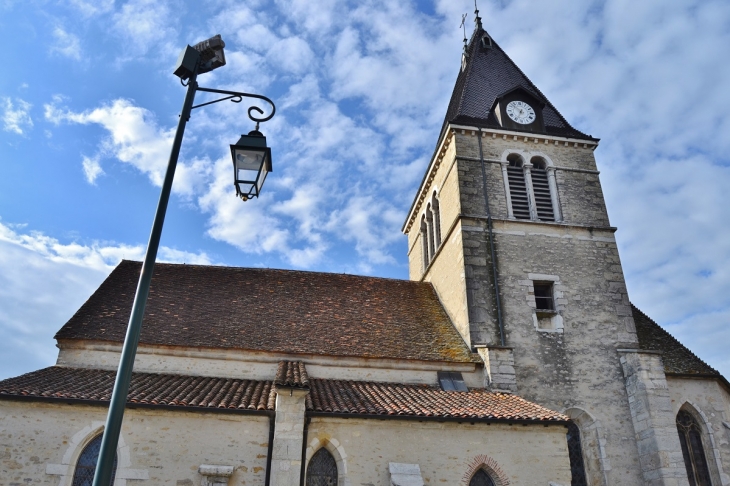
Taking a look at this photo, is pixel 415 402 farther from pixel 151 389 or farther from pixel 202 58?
pixel 202 58

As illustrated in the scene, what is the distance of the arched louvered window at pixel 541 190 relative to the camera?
615 inches

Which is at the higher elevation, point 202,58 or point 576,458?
point 202,58

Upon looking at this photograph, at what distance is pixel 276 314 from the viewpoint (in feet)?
46.6

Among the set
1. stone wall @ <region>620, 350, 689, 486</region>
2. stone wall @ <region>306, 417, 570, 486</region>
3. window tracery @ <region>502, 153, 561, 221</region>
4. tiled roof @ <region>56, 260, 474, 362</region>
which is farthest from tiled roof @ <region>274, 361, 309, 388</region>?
stone wall @ <region>620, 350, 689, 486</region>

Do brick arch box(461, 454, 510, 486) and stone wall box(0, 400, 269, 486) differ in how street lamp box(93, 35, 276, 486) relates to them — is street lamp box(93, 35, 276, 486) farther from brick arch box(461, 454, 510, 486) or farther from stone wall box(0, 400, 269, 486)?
brick arch box(461, 454, 510, 486)

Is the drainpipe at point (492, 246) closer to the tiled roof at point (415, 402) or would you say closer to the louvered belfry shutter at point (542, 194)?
the louvered belfry shutter at point (542, 194)

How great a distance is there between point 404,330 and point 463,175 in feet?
15.9

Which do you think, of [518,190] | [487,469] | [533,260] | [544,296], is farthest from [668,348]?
[487,469]

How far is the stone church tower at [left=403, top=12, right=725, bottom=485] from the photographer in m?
12.4

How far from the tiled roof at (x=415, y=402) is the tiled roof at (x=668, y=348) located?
477 cm

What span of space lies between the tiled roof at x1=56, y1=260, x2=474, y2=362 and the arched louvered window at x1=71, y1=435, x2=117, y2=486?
275cm

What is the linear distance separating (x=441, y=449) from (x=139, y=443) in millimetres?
5636

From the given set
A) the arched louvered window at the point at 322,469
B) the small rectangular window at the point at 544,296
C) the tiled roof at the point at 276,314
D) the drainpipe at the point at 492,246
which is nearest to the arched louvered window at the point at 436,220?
the tiled roof at the point at 276,314

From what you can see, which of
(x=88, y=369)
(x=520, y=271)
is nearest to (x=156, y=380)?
(x=88, y=369)
